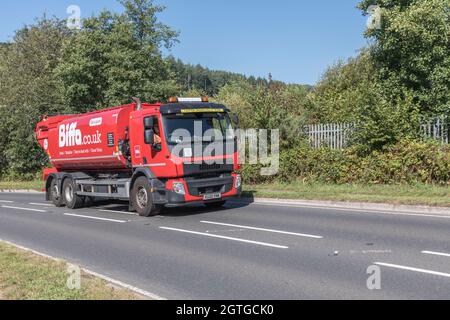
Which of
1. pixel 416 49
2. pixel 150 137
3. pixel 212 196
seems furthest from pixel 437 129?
pixel 150 137

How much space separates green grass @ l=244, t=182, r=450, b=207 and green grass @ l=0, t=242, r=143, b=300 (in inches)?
365

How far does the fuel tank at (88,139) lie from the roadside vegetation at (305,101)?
5.90 m

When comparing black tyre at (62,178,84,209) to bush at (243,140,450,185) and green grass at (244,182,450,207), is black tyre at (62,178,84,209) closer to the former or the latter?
green grass at (244,182,450,207)

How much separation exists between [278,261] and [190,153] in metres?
6.09

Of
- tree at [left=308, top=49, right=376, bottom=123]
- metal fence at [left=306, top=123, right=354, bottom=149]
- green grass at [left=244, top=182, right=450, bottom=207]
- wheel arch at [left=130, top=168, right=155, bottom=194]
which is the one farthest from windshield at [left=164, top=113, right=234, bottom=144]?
tree at [left=308, top=49, right=376, bottom=123]

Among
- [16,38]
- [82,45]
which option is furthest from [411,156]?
[16,38]

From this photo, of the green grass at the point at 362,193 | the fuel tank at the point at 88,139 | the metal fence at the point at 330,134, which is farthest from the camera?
the metal fence at the point at 330,134

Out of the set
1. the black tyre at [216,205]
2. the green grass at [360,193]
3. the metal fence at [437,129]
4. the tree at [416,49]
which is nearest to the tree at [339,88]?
the tree at [416,49]

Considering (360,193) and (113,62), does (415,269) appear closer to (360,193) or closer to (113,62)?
(360,193)

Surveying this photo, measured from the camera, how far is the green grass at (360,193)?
13.7 meters

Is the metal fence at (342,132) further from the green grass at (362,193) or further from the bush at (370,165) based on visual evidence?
the green grass at (362,193)

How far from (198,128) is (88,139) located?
4.85 metres

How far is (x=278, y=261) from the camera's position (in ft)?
25.8
